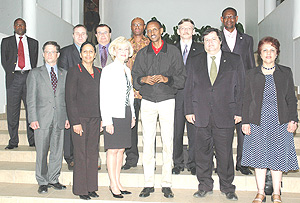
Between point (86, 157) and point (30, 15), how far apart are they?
411 centimetres

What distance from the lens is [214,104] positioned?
3465mm

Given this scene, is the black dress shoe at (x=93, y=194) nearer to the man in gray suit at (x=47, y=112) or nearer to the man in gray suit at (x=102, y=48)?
the man in gray suit at (x=47, y=112)

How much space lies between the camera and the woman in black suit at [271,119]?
3264mm

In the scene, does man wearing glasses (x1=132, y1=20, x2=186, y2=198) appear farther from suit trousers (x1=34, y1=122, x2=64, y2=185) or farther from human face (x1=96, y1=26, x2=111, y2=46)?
suit trousers (x1=34, y1=122, x2=64, y2=185)

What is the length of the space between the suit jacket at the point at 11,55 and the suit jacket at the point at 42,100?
1507 millimetres

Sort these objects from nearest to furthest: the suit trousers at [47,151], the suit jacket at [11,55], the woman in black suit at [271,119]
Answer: the woman in black suit at [271,119], the suit trousers at [47,151], the suit jacket at [11,55]

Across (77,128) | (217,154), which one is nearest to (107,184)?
(77,128)

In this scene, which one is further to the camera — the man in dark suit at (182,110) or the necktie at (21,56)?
the necktie at (21,56)

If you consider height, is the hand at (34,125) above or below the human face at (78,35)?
below

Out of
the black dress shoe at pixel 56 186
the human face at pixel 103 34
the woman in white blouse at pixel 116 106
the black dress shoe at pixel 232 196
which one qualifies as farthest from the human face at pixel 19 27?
the black dress shoe at pixel 232 196

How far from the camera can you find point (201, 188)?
3.62 m

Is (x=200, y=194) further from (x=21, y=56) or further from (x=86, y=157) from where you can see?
(x=21, y=56)

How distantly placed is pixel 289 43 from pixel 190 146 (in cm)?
362

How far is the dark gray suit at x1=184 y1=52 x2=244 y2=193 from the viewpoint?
3455mm
